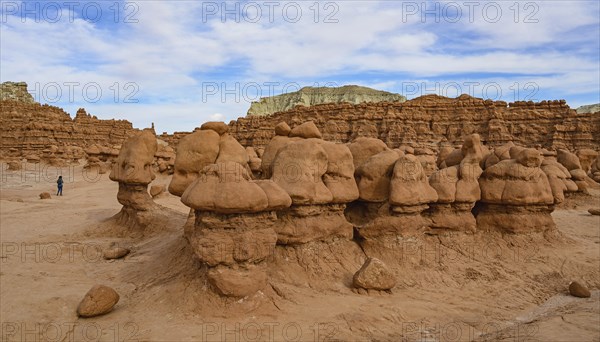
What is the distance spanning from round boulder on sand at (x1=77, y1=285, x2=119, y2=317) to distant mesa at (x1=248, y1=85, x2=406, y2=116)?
68.2m

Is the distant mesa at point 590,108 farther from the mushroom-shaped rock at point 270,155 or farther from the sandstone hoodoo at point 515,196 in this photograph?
the mushroom-shaped rock at point 270,155

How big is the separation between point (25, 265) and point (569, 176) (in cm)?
1846

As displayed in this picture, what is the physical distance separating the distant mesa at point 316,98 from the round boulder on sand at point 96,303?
68.2 m

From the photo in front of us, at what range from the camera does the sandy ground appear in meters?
4.71

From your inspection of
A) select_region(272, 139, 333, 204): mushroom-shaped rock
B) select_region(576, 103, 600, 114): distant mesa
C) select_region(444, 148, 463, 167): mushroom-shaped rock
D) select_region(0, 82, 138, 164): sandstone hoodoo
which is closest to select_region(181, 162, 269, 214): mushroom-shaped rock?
select_region(272, 139, 333, 204): mushroom-shaped rock

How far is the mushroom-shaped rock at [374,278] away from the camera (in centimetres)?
590

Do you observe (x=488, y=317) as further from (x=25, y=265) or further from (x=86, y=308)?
(x=25, y=265)

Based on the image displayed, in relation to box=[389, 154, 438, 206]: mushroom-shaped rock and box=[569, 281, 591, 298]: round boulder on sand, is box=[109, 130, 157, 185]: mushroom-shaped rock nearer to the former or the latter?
box=[389, 154, 438, 206]: mushroom-shaped rock

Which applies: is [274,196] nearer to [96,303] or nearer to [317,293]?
[317,293]

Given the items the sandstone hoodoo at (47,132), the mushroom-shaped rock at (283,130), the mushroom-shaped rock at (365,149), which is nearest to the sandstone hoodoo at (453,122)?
the sandstone hoodoo at (47,132)

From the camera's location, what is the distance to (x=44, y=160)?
31750 millimetres

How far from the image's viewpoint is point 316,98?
7506 cm

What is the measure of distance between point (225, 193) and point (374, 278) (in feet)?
8.69

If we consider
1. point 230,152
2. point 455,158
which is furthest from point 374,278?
point 455,158
